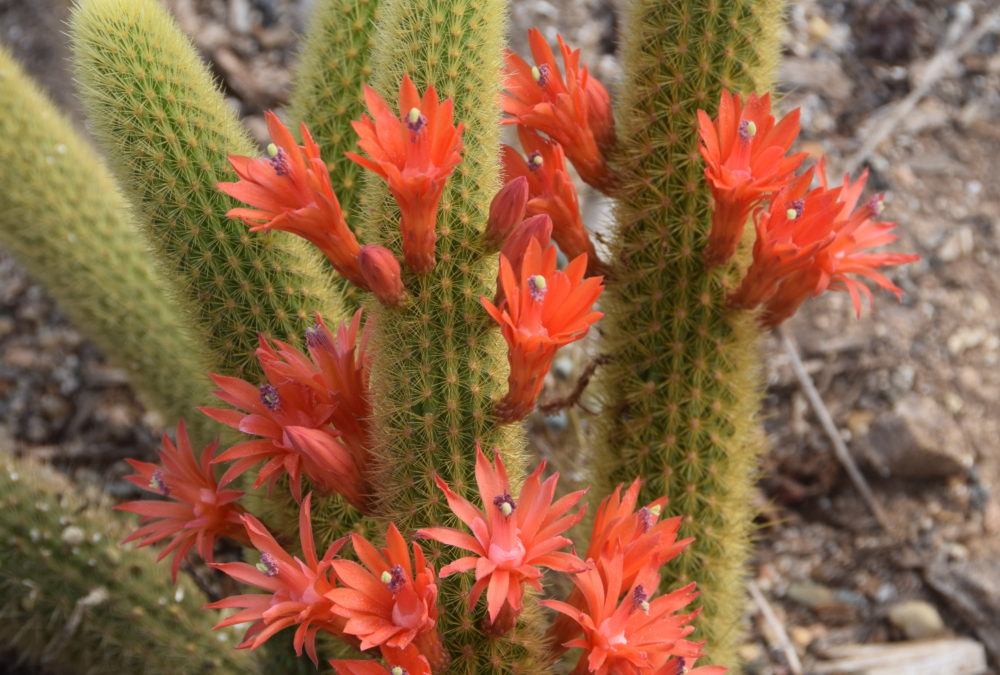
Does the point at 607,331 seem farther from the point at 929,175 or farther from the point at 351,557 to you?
the point at 929,175

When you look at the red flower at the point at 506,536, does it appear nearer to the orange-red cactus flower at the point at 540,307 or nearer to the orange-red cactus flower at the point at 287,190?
the orange-red cactus flower at the point at 540,307

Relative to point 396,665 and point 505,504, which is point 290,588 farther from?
point 505,504

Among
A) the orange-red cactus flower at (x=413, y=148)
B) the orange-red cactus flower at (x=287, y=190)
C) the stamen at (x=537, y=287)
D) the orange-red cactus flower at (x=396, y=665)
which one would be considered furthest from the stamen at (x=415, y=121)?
the orange-red cactus flower at (x=396, y=665)

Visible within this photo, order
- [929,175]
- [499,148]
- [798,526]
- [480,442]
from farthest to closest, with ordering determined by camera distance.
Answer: [929,175] → [798,526] → [499,148] → [480,442]

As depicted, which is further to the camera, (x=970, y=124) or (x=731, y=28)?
(x=970, y=124)

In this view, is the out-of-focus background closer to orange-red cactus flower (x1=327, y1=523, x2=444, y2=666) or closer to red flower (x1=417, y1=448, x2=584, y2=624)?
red flower (x1=417, y1=448, x2=584, y2=624)

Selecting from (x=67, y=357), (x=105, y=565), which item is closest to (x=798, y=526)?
(x=105, y=565)
